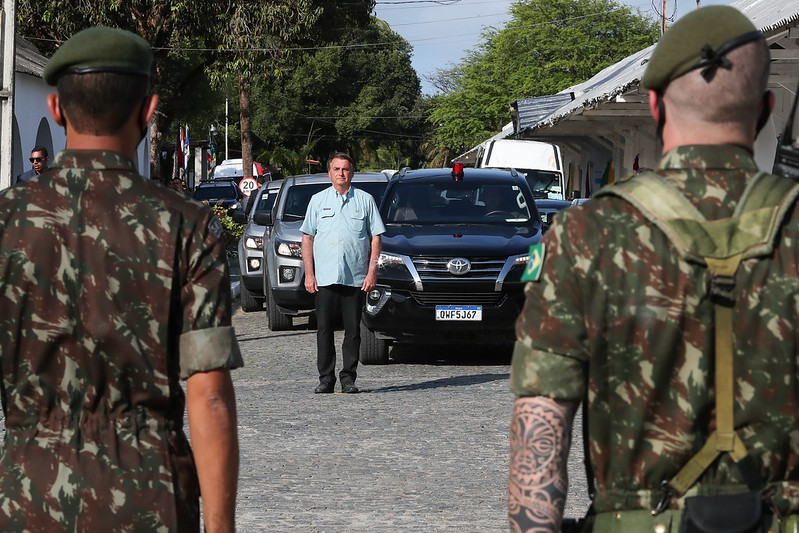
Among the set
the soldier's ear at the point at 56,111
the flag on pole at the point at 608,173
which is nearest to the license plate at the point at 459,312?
the soldier's ear at the point at 56,111

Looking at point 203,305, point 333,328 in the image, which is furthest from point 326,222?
point 203,305

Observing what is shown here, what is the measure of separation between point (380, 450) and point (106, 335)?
564cm

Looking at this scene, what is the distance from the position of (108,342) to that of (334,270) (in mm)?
7863

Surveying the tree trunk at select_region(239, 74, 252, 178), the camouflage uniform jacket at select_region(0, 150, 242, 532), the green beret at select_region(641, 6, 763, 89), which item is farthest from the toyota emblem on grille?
the tree trunk at select_region(239, 74, 252, 178)

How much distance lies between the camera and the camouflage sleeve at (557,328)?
244cm

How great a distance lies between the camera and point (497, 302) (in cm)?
1255

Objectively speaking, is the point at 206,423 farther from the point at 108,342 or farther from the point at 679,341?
the point at 679,341

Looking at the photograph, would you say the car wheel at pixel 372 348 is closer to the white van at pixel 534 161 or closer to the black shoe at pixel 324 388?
the black shoe at pixel 324 388

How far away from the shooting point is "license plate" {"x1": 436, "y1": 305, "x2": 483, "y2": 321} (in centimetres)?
1250

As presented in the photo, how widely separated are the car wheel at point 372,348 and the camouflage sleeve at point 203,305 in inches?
397

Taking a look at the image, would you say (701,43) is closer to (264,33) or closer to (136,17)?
(264,33)

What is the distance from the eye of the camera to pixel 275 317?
54.1 ft

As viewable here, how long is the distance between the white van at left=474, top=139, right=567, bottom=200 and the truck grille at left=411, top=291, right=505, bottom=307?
17.7 metres

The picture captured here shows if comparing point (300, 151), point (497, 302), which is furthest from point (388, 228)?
point (300, 151)
